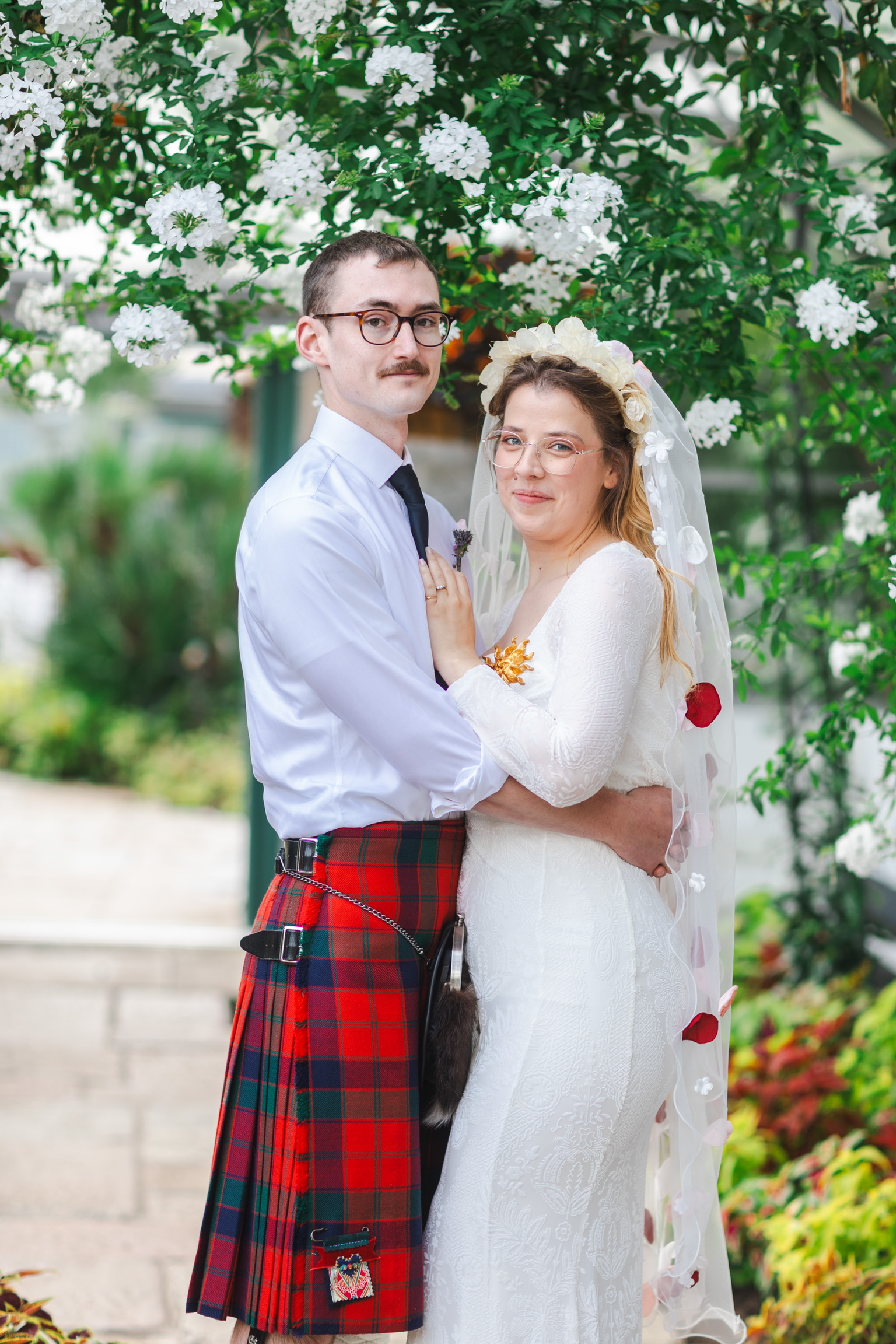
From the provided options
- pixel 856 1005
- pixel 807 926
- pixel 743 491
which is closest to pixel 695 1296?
pixel 856 1005

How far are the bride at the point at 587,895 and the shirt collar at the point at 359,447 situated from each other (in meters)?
0.17

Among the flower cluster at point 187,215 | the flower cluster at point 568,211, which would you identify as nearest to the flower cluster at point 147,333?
the flower cluster at point 187,215

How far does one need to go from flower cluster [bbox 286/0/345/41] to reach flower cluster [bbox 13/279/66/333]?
31.5 inches

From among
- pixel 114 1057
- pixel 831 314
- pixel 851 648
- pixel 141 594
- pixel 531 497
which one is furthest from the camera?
pixel 141 594

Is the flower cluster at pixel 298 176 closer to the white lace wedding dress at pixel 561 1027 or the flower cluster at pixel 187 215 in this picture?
the flower cluster at pixel 187 215

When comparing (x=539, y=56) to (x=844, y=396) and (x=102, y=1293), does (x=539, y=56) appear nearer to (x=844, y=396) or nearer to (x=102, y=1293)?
(x=844, y=396)

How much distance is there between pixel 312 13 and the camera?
7.06 ft

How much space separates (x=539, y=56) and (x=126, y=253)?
3.08ft

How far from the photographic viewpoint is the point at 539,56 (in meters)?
2.31

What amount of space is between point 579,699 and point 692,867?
0.41m

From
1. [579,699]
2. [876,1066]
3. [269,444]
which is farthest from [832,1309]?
[269,444]

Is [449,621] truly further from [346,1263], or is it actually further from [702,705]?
[346,1263]

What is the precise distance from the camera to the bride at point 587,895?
76.3 inches

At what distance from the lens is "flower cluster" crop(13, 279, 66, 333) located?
106 inches
